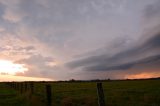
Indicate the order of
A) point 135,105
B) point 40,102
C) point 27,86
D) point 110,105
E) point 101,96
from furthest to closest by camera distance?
point 27,86 → point 40,102 → point 110,105 → point 135,105 → point 101,96

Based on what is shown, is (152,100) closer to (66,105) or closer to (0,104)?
(66,105)

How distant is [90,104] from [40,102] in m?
3.74

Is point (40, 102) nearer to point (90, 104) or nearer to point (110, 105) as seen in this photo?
point (90, 104)

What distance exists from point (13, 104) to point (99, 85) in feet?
38.3

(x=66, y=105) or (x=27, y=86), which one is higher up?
(x=27, y=86)

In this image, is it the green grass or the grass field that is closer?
the grass field

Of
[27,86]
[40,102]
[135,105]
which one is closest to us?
[135,105]

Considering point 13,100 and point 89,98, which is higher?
point 13,100

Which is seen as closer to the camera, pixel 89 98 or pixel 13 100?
pixel 89 98

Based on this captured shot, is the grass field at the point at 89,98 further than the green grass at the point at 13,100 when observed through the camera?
No

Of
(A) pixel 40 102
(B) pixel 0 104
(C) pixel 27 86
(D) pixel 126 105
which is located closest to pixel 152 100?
(D) pixel 126 105

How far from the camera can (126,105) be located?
53.1ft

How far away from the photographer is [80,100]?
18.8m

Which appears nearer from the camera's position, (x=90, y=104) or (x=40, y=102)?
(x=90, y=104)
